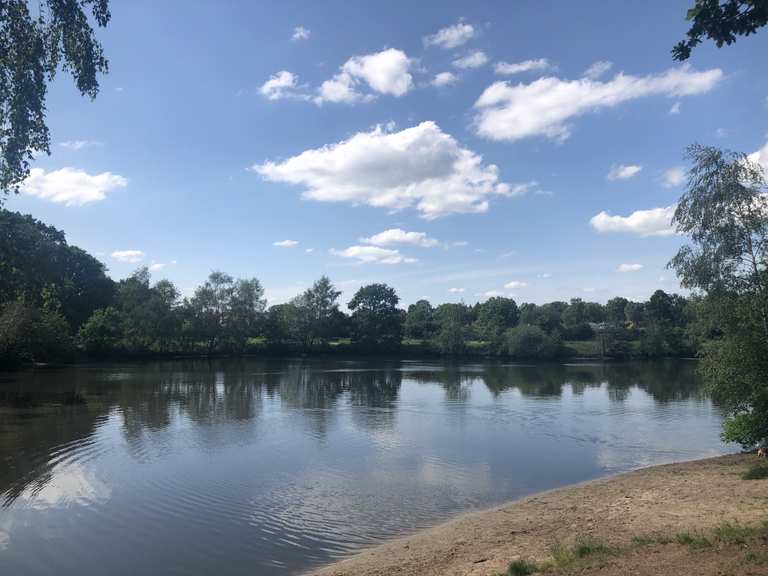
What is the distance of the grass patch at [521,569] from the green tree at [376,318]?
107153mm

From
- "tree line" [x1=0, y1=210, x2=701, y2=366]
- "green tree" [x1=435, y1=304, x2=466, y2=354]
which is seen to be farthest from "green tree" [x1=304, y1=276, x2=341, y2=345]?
"green tree" [x1=435, y1=304, x2=466, y2=354]

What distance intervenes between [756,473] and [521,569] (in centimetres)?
1007

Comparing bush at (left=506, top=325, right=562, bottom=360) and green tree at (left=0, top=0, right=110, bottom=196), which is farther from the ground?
green tree at (left=0, top=0, right=110, bottom=196)

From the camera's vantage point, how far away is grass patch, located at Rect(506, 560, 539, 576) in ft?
27.3

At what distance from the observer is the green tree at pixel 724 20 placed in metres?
8.17

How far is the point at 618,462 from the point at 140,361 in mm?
76486

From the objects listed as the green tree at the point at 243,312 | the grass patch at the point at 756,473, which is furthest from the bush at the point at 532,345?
the grass patch at the point at 756,473

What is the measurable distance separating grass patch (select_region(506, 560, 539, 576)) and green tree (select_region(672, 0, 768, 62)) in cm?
872

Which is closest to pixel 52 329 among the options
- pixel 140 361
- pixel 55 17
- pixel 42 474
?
pixel 140 361

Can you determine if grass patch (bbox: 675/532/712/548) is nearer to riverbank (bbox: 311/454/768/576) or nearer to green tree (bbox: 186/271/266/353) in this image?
riverbank (bbox: 311/454/768/576)

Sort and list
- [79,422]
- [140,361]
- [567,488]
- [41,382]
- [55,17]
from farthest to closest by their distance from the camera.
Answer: [140,361] < [41,382] < [79,422] < [567,488] < [55,17]

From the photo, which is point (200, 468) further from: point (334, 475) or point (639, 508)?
point (639, 508)

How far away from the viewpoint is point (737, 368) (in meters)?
17.6

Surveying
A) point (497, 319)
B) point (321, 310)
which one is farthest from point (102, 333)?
A: point (497, 319)
